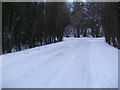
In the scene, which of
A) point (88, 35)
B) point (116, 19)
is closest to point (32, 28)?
point (116, 19)

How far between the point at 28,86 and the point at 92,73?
2.71 metres

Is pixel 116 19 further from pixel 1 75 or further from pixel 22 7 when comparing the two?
pixel 1 75

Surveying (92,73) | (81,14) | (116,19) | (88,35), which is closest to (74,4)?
(81,14)

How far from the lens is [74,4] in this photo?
2352 inches

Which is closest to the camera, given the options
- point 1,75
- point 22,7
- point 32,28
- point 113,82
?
point 113,82

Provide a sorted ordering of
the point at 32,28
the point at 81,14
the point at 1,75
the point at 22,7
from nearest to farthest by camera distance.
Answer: the point at 1,75, the point at 22,7, the point at 32,28, the point at 81,14

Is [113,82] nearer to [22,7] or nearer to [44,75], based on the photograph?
[44,75]

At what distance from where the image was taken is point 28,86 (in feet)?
19.9

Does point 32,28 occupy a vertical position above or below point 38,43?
above

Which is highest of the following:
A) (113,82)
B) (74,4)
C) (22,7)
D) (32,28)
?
(74,4)

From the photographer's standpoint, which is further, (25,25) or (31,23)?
(31,23)

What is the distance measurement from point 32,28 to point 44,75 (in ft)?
48.6

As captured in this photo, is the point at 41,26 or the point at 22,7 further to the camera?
the point at 41,26

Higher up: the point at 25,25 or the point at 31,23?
the point at 31,23
